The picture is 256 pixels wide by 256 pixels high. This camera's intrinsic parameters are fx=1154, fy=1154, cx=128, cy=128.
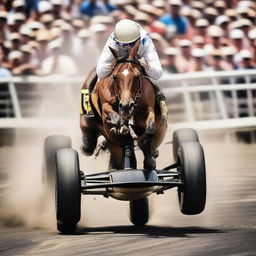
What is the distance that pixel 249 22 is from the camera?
793 inches

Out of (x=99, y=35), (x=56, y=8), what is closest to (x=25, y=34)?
(x=56, y=8)

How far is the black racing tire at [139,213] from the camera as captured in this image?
41.2ft

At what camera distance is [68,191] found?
11094 millimetres

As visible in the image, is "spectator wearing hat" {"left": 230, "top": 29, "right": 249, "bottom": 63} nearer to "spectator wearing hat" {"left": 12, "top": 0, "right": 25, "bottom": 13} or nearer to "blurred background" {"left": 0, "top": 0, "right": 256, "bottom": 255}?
"blurred background" {"left": 0, "top": 0, "right": 256, "bottom": 255}

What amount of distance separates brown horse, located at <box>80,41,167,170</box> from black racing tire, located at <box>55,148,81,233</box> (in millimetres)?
562

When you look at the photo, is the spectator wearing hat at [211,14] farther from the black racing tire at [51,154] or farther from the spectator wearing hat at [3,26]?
the black racing tire at [51,154]

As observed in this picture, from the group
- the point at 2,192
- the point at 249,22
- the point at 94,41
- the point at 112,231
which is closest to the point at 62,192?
the point at 112,231

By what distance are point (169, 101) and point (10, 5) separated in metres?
3.31

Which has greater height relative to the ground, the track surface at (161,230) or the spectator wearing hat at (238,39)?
the spectator wearing hat at (238,39)

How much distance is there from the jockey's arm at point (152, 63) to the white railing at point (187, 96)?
27.0 ft

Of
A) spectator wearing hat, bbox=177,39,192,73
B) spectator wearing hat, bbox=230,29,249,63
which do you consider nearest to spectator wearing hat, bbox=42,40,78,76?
spectator wearing hat, bbox=177,39,192,73

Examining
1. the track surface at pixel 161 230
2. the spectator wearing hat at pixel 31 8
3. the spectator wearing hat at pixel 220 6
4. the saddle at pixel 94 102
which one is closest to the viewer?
the track surface at pixel 161 230

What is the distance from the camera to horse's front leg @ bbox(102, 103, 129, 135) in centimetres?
1123

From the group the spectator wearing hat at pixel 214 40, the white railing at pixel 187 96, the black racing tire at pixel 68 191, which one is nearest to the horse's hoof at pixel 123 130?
the black racing tire at pixel 68 191
